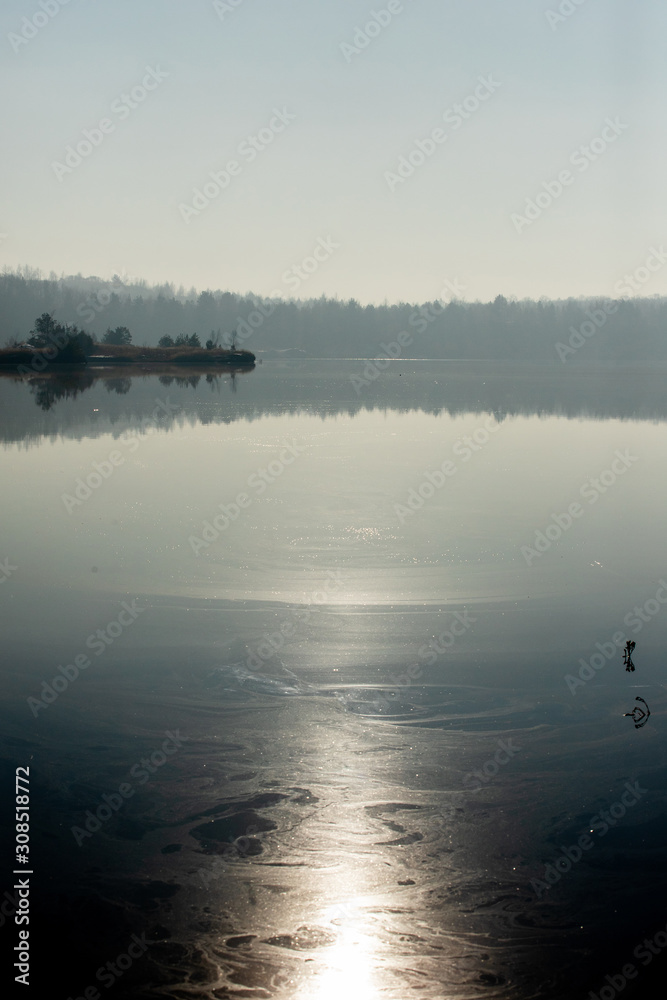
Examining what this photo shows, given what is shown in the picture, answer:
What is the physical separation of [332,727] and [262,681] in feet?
2.92

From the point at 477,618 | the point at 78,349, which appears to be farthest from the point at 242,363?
the point at 477,618

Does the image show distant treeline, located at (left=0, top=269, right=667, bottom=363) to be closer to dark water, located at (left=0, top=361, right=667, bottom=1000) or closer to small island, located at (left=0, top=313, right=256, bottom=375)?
small island, located at (left=0, top=313, right=256, bottom=375)

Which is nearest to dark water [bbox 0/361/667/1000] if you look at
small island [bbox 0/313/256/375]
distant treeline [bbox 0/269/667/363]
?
small island [bbox 0/313/256/375]

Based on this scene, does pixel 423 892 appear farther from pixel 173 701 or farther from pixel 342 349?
pixel 342 349

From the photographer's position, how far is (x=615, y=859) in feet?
13.5

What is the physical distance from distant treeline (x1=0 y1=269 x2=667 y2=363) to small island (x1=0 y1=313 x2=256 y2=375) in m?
63.5

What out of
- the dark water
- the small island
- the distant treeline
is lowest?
the dark water

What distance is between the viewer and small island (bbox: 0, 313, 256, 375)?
57.3 meters

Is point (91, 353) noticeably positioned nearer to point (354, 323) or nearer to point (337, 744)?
point (337, 744)

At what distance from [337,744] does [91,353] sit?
6751 cm

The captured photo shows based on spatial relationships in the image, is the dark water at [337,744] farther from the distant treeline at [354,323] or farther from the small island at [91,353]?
the distant treeline at [354,323]

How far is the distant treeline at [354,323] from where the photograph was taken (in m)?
146

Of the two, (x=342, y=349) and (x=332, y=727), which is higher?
(x=342, y=349)

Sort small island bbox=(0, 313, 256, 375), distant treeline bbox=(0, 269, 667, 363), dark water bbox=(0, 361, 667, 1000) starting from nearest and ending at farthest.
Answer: dark water bbox=(0, 361, 667, 1000) → small island bbox=(0, 313, 256, 375) → distant treeline bbox=(0, 269, 667, 363)
